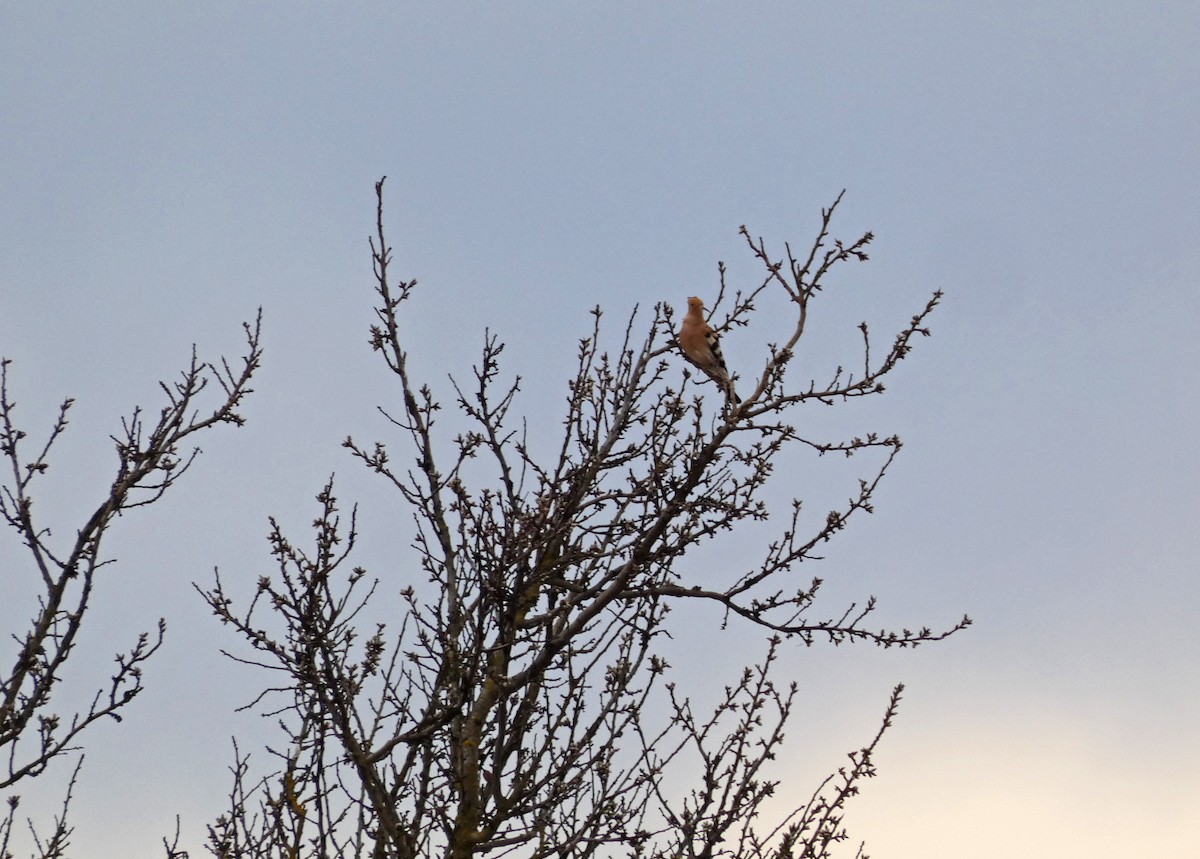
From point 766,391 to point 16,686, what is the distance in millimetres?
4490

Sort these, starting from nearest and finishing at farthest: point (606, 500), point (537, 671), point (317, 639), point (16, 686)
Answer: point (317, 639)
point (537, 671)
point (16, 686)
point (606, 500)

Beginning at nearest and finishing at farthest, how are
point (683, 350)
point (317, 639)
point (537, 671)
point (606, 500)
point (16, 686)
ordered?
1. point (317, 639)
2. point (537, 671)
3. point (16, 686)
4. point (606, 500)
5. point (683, 350)

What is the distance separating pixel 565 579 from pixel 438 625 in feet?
4.88

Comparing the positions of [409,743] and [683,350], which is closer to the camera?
[409,743]

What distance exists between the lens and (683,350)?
25.5 ft

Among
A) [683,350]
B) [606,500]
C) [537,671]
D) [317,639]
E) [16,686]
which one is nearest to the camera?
[317,639]

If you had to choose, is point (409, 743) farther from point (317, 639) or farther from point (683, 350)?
point (683, 350)

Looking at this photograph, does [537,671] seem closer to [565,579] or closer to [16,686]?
[565,579]

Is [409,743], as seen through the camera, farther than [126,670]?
No

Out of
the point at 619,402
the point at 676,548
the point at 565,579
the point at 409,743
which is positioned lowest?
the point at 409,743

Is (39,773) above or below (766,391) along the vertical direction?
below

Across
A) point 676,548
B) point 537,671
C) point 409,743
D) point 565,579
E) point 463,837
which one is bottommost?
point 463,837

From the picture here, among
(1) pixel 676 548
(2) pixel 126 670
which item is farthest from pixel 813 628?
(2) pixel 126 670

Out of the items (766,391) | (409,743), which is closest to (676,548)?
(766,391)
